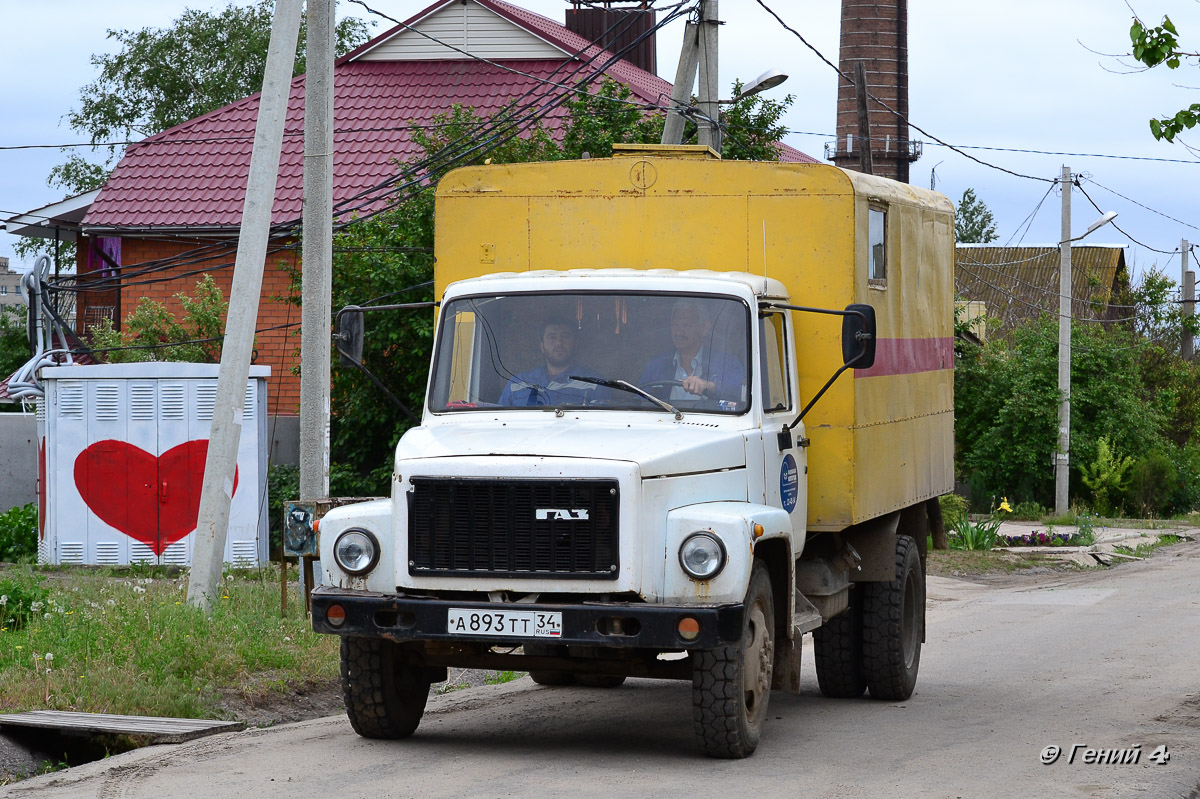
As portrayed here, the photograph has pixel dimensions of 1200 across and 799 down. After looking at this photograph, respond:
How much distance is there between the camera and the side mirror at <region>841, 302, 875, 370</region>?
26.8ft

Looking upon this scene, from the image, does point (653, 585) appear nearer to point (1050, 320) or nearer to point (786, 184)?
point (786, 184)

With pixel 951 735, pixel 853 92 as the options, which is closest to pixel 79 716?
pixel 951 735

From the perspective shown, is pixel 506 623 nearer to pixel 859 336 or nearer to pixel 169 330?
pixel 859 336

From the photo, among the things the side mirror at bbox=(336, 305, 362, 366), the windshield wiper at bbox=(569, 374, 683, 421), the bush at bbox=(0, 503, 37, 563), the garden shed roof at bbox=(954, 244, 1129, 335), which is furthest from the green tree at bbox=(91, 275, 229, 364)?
the garden shed roof at bbox=(954, 244, 1129, 335)

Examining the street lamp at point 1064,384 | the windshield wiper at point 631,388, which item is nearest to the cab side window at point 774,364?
the windshield wiper at point 631,388

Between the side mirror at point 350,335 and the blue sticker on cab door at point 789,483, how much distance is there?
241 centimetres

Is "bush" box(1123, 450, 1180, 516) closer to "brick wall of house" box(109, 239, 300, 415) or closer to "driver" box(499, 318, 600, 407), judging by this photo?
"brick wall of house" box(109, 239, 300, 415)

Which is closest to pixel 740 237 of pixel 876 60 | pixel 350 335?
pixel 350 335

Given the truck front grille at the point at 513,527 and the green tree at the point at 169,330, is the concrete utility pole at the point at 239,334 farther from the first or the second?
the green tree at the point at 169,330

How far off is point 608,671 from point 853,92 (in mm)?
34847

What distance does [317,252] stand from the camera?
12.4 metres

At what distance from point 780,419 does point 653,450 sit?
1.27m

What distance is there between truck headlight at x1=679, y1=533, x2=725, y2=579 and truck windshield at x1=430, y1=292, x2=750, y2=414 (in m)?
1.01

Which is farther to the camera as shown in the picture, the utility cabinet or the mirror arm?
the utility cabinet
